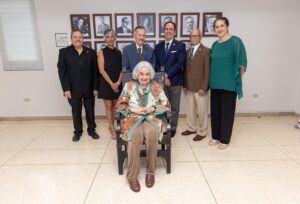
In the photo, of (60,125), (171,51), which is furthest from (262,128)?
(60,125)

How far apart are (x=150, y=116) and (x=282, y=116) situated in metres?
3.29

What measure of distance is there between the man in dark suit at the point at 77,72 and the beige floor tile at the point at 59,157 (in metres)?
0.43

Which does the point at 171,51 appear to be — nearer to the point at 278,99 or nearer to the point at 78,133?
the point at 78,133

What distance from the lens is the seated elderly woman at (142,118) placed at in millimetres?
2227

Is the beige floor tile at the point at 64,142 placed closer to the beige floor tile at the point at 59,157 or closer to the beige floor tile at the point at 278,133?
the beige floor tile at the point at 59,157

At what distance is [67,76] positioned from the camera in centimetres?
324

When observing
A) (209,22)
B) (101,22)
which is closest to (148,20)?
(101,22)

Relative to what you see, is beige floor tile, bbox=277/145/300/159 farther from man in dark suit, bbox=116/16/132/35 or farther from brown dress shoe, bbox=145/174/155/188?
man in dark suit, bbox=116/16/132/35

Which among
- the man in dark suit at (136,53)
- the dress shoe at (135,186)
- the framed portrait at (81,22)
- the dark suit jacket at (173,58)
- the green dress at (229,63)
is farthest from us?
the framed portrait at (81,22)

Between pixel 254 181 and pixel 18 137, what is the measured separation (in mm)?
3448

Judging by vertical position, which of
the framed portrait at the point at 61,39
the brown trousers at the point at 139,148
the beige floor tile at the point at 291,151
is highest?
the framed portrait at the point at 61,39

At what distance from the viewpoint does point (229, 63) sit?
8.99 feet

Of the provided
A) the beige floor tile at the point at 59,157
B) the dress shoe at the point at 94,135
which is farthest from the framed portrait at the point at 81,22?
the beige floor tile at the point at 59,157

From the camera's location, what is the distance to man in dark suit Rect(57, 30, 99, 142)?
3.18 metres
